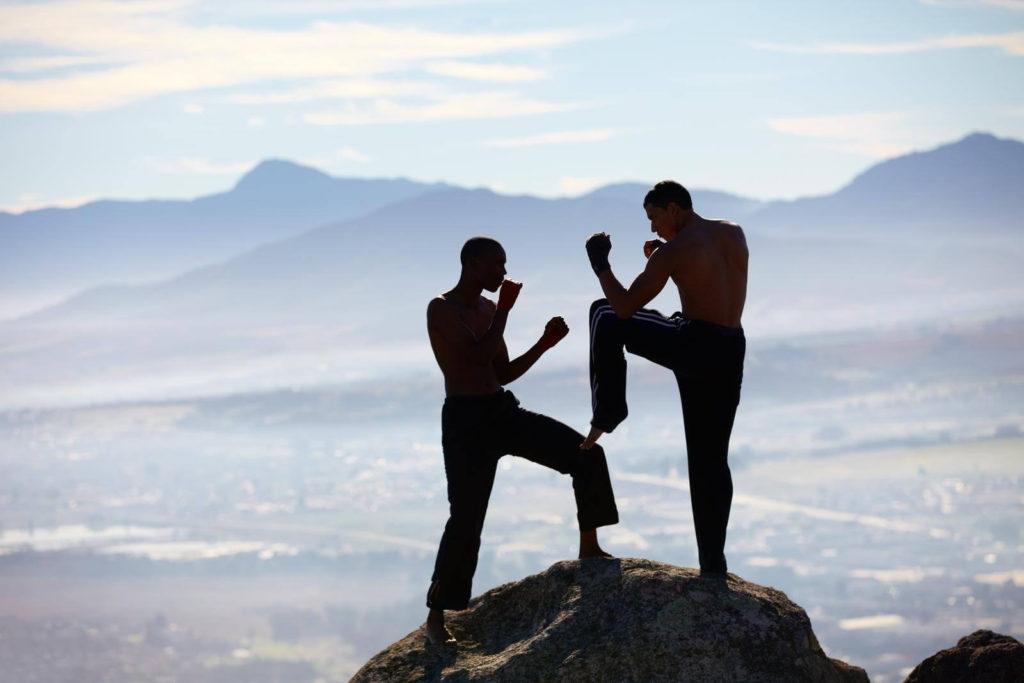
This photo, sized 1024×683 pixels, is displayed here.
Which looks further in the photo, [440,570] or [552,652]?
[440,570]

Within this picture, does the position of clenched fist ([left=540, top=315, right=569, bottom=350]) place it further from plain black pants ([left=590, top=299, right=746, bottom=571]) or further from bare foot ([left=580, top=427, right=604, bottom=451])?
bare foot ([left=580, top=427, right=604, bottom=451])

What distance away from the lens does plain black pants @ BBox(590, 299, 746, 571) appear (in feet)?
39.1

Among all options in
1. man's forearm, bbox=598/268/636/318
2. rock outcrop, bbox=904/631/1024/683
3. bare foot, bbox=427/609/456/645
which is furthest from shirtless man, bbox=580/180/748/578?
rock outcrop, bbox=904/631/1024/683

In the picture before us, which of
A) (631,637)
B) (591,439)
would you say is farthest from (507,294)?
(631,637)

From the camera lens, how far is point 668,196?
478 inches

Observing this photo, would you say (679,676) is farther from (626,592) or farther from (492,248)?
(492,248)

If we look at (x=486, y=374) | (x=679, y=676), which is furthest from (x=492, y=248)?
(x=679, y=676)

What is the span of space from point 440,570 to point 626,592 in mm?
1935

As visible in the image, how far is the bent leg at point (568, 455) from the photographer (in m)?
12.5

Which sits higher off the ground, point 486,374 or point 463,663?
point 486,374

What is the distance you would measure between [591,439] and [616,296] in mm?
1407

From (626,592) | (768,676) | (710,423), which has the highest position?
(710,423)

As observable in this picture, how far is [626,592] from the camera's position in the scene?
12.2m

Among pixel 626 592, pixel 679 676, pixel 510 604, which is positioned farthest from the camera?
pixel 510 604
